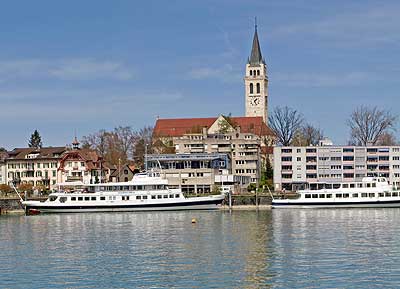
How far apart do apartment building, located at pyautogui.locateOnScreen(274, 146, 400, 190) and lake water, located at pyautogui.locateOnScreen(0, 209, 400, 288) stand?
167 feet

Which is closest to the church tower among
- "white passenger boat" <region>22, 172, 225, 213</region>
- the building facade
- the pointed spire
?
the pointed spire

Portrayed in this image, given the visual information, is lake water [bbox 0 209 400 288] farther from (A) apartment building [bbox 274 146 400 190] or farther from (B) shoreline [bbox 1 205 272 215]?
(A) apartment building [bbox 274 146 400 190]

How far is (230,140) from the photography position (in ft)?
431

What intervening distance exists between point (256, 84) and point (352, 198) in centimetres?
9864

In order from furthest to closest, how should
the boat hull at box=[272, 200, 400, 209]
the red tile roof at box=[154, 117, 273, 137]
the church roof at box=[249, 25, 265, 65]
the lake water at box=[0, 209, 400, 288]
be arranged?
the church roof at box=[249, 25, 265, 65]
the red tile roof at box=[154, 117, 273, 137]
the boat hull at box=[272, 200, 400, 209]
the lake water at box=[0, 209, 400, 288]

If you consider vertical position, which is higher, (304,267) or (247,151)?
(247,151)

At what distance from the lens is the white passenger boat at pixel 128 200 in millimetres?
94688

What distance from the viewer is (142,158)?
459ft

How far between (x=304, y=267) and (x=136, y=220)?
40524 mm

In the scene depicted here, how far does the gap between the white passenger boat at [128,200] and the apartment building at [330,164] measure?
111 feet

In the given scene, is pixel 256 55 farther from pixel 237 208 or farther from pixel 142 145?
pixel 237 208

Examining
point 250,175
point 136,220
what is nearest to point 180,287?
point 136,220

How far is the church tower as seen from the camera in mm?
190375

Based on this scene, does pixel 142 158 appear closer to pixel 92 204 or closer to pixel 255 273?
pixel 92 204
